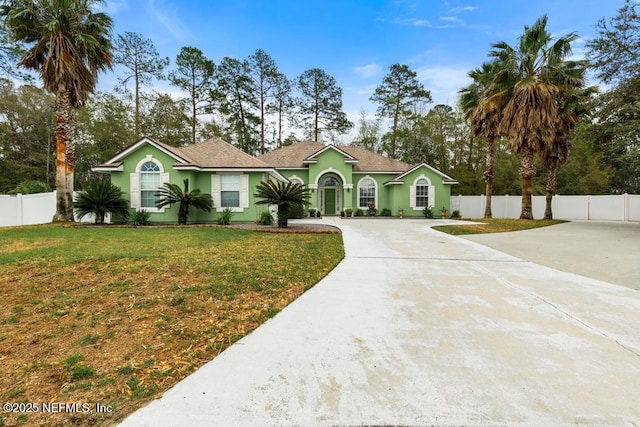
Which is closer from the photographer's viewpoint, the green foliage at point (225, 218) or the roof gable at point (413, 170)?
the green foliage at point (225, 218)

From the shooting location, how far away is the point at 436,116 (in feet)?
98.6

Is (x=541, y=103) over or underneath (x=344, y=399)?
over

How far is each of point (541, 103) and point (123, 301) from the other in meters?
→ 20.0

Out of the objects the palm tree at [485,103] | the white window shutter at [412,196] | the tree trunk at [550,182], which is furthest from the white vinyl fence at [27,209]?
the tree trunk at [550,182]

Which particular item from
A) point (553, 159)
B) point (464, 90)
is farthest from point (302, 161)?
point (553, 159)

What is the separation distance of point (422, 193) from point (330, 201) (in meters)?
7.04

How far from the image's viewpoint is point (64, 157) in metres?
13.8

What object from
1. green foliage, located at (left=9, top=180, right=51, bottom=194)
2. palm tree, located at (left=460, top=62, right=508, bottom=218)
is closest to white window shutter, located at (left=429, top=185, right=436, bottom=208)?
palm tree, located at (left=460, top=62, right=508, bottom=218)

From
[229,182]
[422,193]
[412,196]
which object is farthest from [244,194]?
[422,193]

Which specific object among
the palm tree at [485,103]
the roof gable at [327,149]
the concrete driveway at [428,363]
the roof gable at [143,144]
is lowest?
the concrete driveway at [428,363]

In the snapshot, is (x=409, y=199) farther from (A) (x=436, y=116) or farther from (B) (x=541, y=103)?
(A) (x=436, y=116)

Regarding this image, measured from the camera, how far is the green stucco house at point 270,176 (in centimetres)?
1448

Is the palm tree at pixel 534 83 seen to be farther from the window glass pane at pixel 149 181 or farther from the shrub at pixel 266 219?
the window glass pane at pixel 149 181

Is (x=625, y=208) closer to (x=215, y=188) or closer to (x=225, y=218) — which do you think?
(x=225, y=218)
